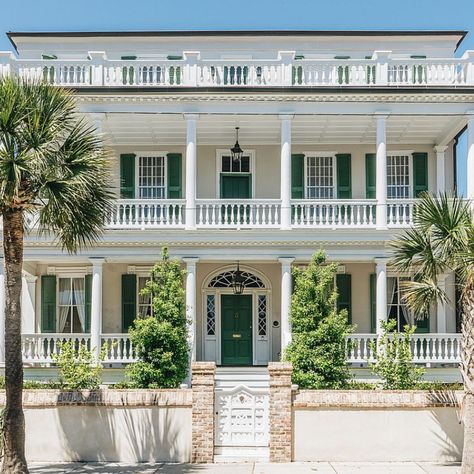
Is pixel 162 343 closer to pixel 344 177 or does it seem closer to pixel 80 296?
pixel 80 296

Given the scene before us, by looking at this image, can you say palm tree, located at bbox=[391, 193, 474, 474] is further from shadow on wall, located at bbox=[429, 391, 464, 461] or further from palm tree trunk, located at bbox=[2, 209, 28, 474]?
palm tree trunk, located at bbox=[2, 209, 28, 474]

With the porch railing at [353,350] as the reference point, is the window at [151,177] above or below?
above

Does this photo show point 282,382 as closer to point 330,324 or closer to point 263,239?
point 330,324

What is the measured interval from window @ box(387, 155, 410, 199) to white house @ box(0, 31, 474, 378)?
51 mm

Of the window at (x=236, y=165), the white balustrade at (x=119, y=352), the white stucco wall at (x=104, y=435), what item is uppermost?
the window at (x=236, y=165)

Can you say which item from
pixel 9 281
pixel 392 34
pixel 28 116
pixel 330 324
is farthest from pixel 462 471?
pixel 392 34

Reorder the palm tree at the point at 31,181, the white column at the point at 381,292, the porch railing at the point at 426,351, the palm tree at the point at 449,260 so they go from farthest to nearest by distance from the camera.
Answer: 1. the white column at the point at 381,292
2. the porch railing at the point at 426,351
3. the palm tree at the point at 449,260
4. the palm tree at the point at 31,181

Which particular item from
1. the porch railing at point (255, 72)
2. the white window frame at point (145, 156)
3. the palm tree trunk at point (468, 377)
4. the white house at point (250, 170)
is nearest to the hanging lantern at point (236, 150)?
the white house at point (250, 170)

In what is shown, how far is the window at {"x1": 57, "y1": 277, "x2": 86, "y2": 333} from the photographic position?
21.8m

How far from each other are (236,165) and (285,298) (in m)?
5.36

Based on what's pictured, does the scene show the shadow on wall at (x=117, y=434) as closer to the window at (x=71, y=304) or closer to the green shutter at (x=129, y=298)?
the green shutter at (x=129, y=298)

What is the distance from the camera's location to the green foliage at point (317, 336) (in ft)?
48.6

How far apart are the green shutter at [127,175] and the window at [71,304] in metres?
3.04

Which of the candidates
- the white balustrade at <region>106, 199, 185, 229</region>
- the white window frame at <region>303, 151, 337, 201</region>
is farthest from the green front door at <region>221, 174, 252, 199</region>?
the white balustrade at <region>106, 199, 185, 229</region>
